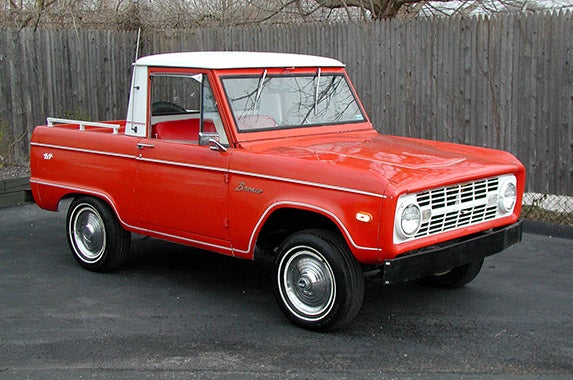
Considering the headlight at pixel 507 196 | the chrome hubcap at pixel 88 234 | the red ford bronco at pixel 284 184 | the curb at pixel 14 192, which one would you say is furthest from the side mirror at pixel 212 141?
the curb at pixel 14 192

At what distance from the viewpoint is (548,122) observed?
8789 millimetres

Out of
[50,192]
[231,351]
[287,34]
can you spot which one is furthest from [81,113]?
[231,351]

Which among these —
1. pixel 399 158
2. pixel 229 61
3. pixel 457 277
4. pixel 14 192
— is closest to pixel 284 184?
pixel 399 158

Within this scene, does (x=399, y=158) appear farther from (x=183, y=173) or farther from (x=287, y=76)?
(x=183, y=173)

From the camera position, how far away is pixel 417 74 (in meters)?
9.86

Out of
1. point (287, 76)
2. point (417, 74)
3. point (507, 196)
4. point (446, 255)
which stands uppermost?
point (287, 76)

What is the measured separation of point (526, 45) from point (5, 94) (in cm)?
750

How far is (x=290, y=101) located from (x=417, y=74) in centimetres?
364

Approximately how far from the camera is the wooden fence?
346 inches

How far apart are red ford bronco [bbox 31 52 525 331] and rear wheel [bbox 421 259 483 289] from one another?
0.04 feet

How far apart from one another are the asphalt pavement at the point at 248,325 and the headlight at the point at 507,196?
787 millimetres

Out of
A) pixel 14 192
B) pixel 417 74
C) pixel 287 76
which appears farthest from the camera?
pixel 14 192

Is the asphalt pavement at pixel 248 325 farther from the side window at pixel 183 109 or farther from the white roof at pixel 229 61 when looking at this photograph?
the white roof at pixel 229 61

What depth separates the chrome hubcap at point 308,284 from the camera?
5.50 meters
